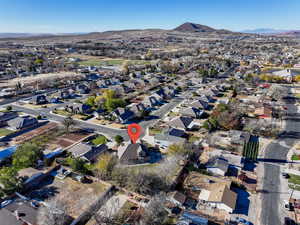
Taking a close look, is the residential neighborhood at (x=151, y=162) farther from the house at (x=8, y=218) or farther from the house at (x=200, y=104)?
the house at (x=200, y=104)

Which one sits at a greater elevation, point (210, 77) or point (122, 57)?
point (122, 57)

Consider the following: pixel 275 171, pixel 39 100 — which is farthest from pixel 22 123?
pixel 275 171

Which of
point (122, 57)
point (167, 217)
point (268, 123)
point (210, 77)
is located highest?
point (122, 57)

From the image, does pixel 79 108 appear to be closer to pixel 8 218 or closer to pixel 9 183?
pixel 9 183

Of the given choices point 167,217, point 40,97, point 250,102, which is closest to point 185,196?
point 167,217

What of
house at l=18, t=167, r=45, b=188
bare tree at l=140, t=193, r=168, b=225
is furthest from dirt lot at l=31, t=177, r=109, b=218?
bare tree at l=140, t=193, r=168, b=225

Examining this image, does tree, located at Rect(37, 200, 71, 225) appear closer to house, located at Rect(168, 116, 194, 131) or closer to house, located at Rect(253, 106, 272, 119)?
house, located at Rect(168, 116, 194, 131)

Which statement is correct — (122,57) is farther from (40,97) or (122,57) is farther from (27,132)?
(27,132)
